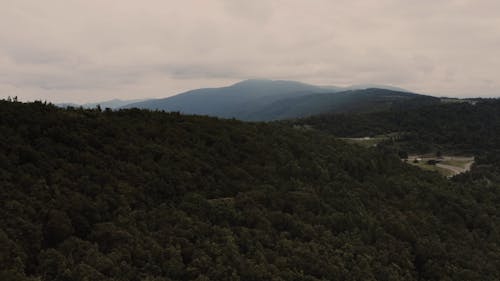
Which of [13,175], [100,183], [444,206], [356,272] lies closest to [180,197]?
[100,183]

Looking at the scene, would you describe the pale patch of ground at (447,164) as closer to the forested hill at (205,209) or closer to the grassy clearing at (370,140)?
the grassy clearing at (370,140)

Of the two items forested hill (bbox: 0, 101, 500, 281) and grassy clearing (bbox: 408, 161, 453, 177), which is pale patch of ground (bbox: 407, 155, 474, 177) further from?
forested hill (bbox: 0, 101, 500, 281)

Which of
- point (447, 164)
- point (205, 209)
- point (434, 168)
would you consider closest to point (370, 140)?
point (447, 164)

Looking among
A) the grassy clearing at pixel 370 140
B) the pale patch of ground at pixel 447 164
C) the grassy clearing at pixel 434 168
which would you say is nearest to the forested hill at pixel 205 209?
the grassy clearing at pixel 434 168

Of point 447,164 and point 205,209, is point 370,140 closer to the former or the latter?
point 447,164

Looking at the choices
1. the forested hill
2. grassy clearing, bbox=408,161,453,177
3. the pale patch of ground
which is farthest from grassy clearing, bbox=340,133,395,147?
the forested hill

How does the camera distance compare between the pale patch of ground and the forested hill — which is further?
the pale patch of ground

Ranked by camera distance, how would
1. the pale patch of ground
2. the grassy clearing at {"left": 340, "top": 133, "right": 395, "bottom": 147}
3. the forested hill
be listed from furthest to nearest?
the grassy clearing at {"left": 340, "top": 133, "right": 395, "bottom": 147}
the pale patch of ground
the forested hill

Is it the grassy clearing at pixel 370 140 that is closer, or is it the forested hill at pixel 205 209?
the forested hill at pixel 205 209

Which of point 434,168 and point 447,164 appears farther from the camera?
point 447,164
